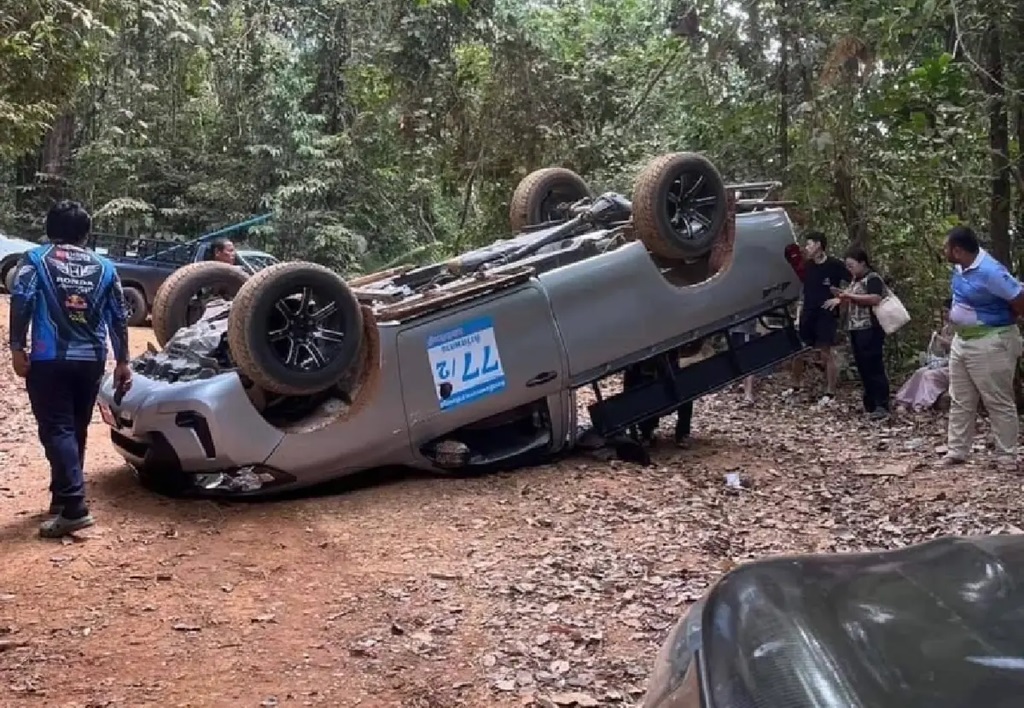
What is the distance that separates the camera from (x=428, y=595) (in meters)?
4.70

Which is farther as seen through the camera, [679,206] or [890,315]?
[890,315]

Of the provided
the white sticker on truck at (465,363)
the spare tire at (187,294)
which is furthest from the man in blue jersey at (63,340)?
the white sticker on truck at (465,363)

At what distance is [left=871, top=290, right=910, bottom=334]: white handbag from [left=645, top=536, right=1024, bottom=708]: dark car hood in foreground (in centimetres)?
671

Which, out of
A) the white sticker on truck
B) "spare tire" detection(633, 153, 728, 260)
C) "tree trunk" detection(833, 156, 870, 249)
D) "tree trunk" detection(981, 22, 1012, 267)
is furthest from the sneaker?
"tree trunk" detection(833, 156, 870, 249)

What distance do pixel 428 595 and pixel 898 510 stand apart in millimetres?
3189

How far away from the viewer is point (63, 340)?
5113 mm

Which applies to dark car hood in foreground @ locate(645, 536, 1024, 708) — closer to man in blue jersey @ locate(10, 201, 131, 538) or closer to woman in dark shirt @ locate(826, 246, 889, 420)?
man in blue jersey @ locate(10, 201, 131, 538)

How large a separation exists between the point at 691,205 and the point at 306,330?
10.2 ft

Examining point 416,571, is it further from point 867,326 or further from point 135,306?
point 135,306

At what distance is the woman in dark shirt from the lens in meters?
9.09

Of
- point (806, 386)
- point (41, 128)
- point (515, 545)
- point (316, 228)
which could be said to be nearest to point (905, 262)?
point (806, 386)

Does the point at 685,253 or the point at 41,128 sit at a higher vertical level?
the point at 41,128

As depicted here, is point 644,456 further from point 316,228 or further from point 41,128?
point 316,228

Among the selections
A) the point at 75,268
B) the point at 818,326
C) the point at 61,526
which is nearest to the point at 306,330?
the point at 75,268
